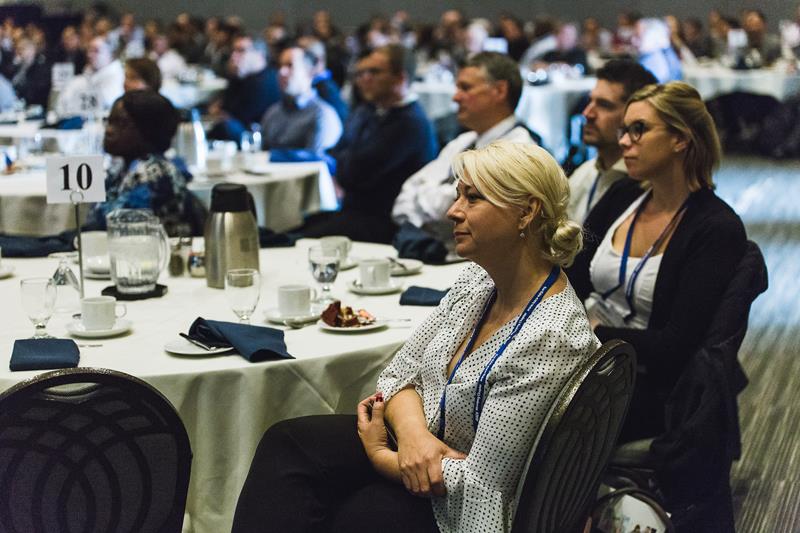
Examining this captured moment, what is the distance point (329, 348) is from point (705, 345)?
926 millimetres

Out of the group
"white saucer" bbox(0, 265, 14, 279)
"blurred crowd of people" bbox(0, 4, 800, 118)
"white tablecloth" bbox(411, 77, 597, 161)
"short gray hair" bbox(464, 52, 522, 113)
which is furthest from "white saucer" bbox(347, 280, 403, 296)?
"white tablecloth" bbox(411, 77, 597, 161)

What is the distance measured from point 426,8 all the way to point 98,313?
18348 millimetres

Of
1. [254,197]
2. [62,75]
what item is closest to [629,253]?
[254,197]

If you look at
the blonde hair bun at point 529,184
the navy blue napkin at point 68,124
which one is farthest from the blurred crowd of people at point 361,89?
the blonde hair bun at point 529,184

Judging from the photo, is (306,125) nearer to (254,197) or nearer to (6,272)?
(254,197)

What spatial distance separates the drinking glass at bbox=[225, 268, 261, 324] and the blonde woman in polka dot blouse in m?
0.40

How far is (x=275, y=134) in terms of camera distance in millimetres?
6941

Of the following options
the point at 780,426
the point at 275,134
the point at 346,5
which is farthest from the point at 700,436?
the point at 346,5

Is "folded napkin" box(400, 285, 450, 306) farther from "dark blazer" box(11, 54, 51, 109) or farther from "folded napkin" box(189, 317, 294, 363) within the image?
"dark blazer" box(11, 54, 51, 109)

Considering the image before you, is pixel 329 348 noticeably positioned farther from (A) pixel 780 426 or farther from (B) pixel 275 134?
(B) pixel 275 134

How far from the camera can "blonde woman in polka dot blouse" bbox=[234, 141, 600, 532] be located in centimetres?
205

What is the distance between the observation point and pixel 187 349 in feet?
8.30

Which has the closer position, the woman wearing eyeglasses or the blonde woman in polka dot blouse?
the blonde woman in polka dot blouse

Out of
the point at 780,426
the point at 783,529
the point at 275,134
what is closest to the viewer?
the point at 783,529
